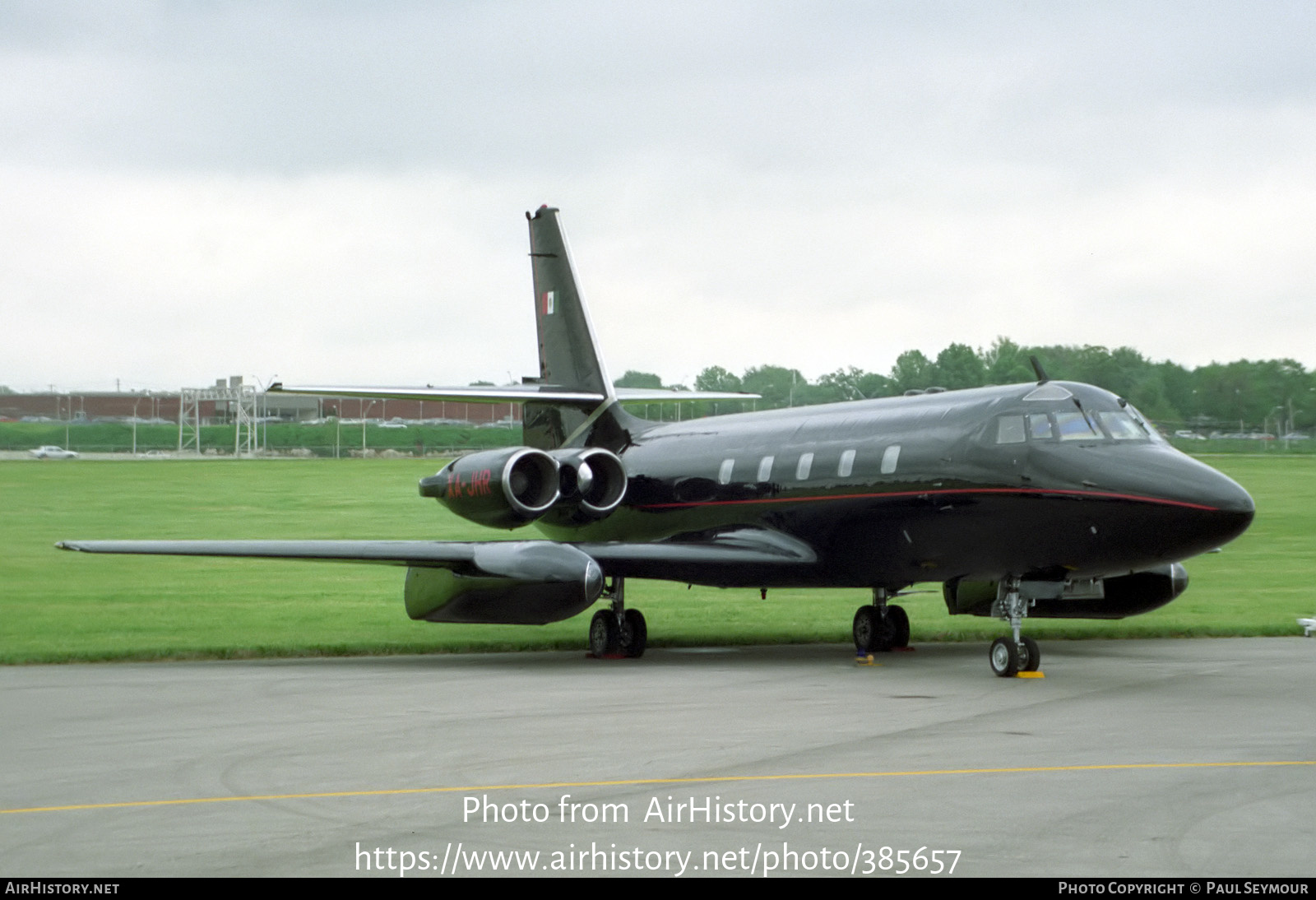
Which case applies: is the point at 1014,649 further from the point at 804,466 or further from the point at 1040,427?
the point at 804,466

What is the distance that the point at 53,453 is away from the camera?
73.2 m

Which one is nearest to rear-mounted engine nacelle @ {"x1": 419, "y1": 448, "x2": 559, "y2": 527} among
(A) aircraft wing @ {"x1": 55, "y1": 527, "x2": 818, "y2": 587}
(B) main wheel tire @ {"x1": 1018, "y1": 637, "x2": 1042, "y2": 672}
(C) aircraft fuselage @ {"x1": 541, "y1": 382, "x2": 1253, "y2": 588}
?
(A) aircraft wing @ {"x1": 55, "y1": 527, "x2": 818, "y2": 587}

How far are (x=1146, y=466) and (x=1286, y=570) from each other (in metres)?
20.3

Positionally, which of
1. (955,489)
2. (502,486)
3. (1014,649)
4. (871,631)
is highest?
(955,489)

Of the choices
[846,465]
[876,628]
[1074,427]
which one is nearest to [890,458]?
[846,465]

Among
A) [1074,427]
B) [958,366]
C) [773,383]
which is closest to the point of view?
[1074,427]

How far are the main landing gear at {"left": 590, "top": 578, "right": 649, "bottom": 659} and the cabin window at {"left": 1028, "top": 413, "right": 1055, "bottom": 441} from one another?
6.00m

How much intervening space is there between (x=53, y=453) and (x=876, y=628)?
6183 cm

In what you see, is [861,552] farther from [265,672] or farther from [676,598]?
[676,598]

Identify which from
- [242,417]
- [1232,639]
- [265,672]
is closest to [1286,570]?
[1232,639]

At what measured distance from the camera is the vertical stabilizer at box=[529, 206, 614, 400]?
24906mm

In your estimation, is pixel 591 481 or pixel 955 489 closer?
pixel 955 489


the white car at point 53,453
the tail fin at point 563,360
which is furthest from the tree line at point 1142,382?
the white car at point 53,453

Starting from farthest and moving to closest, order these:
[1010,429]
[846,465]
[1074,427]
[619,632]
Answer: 1. [619,632]
2. [846,465]
3. [1010,429]
4. [1074,427]
